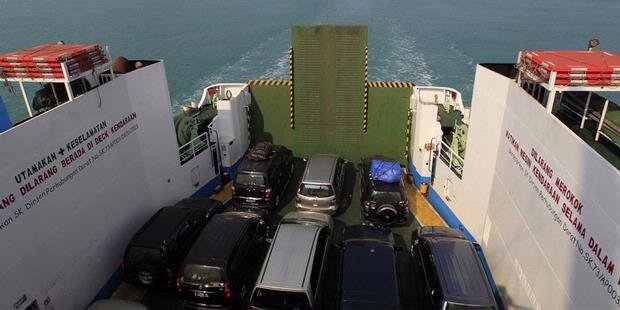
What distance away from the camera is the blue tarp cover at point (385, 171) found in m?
13.0

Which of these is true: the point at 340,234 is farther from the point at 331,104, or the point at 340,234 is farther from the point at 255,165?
the point at 331,104

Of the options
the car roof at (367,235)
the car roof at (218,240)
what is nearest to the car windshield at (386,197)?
the car roof at (367,235)

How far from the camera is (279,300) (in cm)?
864

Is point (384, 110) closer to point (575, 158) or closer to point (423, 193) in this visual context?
point (423, 193)

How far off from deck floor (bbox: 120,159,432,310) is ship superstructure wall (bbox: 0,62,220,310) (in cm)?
127

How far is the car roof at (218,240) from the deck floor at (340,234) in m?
1.20

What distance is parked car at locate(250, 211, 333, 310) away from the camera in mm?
8602

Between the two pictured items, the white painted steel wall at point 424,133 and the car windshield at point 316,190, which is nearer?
the car windshield at point 316,190

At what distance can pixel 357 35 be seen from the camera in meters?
15.2

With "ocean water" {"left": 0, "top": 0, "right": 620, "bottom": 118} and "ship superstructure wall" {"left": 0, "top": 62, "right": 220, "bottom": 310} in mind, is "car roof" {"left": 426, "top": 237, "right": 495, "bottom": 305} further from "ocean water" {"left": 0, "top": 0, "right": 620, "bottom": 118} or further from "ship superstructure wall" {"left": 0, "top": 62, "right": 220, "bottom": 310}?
"ocean water" {"left": 0, "top": 0, "right": 620, "bottom": 118}

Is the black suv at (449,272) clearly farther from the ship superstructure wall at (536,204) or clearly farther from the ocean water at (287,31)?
the ocean water at (287,31)

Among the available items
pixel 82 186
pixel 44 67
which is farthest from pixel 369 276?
pixel 44 67

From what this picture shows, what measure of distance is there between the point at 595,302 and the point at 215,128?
12.4m

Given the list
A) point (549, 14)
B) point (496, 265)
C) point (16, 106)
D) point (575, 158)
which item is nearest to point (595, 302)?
point (575, 158)
